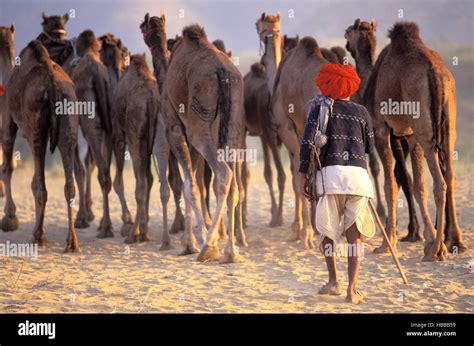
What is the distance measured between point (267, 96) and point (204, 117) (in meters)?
3.87

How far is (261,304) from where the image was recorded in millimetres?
7375

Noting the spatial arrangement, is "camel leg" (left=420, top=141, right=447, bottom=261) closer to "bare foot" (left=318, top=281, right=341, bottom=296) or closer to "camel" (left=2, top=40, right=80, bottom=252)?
"bare foot" (left=318, top=281, right=341, bottom=296)

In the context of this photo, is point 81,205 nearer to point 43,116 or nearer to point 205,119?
point 43,116

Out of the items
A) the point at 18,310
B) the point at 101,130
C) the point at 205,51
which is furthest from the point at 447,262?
the point at 101,130

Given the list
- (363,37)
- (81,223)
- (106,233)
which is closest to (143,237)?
(106,233)

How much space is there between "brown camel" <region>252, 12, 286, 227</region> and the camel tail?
286cm

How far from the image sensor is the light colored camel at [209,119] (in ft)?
30.9

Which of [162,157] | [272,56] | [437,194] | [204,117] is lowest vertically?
[437,194]

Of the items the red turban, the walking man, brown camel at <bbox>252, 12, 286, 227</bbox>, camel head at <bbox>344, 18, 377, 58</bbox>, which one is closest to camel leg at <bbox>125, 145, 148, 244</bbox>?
brown camel at <bbox>252, 12, 286, 227</bbox>

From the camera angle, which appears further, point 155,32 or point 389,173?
point 155,32

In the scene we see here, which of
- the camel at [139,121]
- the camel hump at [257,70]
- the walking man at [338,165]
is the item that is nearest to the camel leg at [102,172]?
the camel at [139,121]

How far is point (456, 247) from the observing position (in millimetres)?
9656

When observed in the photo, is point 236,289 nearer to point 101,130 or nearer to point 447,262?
point 447,262

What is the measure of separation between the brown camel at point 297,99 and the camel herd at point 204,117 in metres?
0.02
